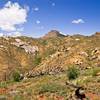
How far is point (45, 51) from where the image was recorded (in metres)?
177

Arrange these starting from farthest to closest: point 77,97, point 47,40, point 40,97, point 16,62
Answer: point 47,40, point 16,62, point 40,97, point 77,97

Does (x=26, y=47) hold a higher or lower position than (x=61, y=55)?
higher

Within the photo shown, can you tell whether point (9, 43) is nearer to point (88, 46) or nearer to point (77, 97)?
point (88, 46)

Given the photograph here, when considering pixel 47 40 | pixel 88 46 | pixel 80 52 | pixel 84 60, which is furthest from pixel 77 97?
pixel 47 40

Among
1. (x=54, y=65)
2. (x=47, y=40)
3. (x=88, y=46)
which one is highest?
(x=47, y=40)

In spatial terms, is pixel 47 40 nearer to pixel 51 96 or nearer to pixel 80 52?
pixel 80 52

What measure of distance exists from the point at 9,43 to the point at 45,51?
2280cm

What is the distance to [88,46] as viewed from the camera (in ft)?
436

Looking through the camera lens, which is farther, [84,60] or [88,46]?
[88,46]

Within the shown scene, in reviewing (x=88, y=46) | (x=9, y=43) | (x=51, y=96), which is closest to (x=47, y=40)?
(x=9, y=43)

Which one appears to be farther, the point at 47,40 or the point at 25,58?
the point at 47,40

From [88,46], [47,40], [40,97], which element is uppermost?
[47,40]

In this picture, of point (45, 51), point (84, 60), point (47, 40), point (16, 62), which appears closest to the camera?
point (84, 60)

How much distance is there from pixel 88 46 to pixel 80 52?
13.8m
